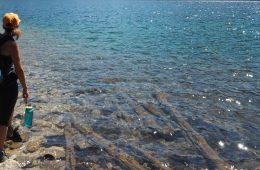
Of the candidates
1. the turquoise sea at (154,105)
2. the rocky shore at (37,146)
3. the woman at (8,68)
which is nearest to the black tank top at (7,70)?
the woman at (8,68)

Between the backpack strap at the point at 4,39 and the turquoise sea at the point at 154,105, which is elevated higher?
the backpack strap at the point at 4,39

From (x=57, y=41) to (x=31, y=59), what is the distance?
11.4 metres

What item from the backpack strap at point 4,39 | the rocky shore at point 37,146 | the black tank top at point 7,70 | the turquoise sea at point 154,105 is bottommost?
the turquoise sea at point 154,105

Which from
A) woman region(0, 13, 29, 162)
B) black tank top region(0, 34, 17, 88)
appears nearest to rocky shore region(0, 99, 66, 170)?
woman region(0, 13, 29, 162)

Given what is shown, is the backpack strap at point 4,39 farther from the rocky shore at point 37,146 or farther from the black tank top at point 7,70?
the rocky shore at point 37,146

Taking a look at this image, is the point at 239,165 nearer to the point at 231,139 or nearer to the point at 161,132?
A: the point at 231,139

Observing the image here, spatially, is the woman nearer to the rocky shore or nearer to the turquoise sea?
the rocky shore

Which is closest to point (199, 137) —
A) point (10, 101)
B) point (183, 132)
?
point (183, 132)

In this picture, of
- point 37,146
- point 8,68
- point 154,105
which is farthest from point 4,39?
point 154,105

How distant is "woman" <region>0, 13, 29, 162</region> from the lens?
7590 millimetres

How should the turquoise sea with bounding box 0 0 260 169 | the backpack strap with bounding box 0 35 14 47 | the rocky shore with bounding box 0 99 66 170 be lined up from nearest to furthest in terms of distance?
the backpack strap with bounding box 0 35 14 47 < the rocky shore with bounding box 0 99 66 170 < the turquoise sea with bounding box 0 0 260 169

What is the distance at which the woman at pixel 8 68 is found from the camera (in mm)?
7590

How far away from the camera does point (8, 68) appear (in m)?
8.00

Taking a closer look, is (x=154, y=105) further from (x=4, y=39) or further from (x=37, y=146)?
(x=4, y=39)
